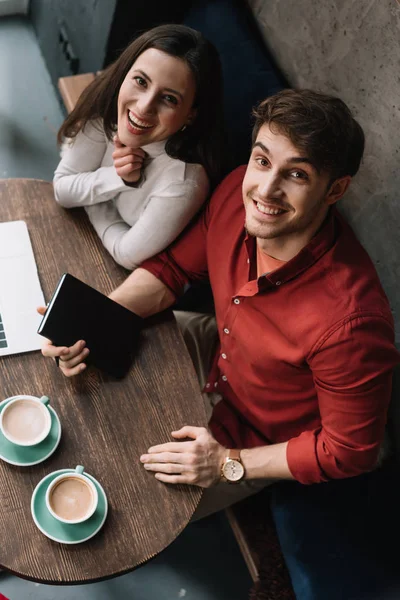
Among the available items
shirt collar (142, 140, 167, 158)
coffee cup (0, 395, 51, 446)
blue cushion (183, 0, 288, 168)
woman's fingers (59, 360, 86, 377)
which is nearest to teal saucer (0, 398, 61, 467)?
coffee cup (0, 395, 51, 446)

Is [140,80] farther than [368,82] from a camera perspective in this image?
No

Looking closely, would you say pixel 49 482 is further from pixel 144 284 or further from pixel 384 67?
pixel 384 67

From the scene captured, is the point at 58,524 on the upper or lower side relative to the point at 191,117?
lower

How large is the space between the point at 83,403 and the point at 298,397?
1.76 feet

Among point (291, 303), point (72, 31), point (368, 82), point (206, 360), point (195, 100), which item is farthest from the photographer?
point (72, 31)

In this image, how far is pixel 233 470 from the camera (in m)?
1.56

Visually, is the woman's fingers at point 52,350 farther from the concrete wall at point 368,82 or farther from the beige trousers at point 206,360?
the concrete wall at point 368,82

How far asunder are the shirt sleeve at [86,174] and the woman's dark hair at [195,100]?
37 millimetres

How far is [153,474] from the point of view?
1.42m

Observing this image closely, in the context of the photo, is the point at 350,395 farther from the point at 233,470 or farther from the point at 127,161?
the point at 127,161

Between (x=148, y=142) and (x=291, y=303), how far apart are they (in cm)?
56

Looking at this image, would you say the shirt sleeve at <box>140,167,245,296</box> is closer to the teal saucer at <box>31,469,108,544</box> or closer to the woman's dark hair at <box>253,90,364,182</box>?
the woman's dark hair at <box>253,90,364,182</box>

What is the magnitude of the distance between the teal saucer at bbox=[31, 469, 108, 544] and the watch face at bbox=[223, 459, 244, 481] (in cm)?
32

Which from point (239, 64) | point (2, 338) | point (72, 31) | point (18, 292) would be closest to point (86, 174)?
point (18, 292)
